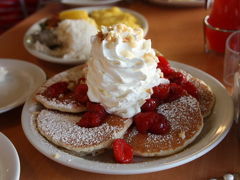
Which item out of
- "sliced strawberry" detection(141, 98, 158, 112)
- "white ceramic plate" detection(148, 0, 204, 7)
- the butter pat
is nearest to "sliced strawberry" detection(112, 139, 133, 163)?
"sliced strawberry" detection(141, 98, 158, 112)

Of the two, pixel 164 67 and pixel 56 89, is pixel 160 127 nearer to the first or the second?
pixel 164 67

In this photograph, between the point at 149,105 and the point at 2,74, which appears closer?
the point at 149,105

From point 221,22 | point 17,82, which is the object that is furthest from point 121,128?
point 221,22

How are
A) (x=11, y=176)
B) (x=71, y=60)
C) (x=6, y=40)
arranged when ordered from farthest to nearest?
(x=6, y=40) < (x=71, y=60) < (x=11, y=176)

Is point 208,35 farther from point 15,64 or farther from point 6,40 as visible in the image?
point 6,40

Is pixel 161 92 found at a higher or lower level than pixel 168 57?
higher

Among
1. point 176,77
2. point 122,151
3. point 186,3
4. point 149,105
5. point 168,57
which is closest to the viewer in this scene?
point 122,151

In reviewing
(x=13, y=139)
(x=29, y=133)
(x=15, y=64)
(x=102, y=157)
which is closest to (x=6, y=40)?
→ (x=15, y=64)
